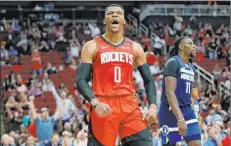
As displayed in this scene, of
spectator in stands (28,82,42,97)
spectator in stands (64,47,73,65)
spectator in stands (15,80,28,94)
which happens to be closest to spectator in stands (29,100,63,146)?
spectator in stands (15,80,28,94)

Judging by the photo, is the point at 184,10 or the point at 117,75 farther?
the point at 184,10

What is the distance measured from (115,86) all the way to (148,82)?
15.4 inches

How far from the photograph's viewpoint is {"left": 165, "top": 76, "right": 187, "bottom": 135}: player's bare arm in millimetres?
9047

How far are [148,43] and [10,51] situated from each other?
5.82m

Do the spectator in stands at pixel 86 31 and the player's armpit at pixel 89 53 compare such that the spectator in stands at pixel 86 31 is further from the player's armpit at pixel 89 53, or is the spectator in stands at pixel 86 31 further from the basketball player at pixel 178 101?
the player's armpit at pixel 89 53

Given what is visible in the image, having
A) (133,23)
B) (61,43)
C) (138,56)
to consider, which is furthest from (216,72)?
(138,56)

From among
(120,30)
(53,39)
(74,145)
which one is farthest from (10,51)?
(120,30)

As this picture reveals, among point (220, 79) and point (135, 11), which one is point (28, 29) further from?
point (220, 79)

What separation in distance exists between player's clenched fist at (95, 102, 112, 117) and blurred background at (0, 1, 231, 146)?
6.35 meters

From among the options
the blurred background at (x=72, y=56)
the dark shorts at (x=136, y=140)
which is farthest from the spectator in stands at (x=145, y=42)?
the dark shorts at (x=136, y=140)

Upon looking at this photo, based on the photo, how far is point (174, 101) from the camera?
9.24 meters

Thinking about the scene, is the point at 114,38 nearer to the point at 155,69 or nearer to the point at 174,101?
the point at 174,101

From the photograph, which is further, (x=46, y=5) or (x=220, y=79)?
(x=46, y=5)

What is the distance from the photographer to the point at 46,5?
111ft
